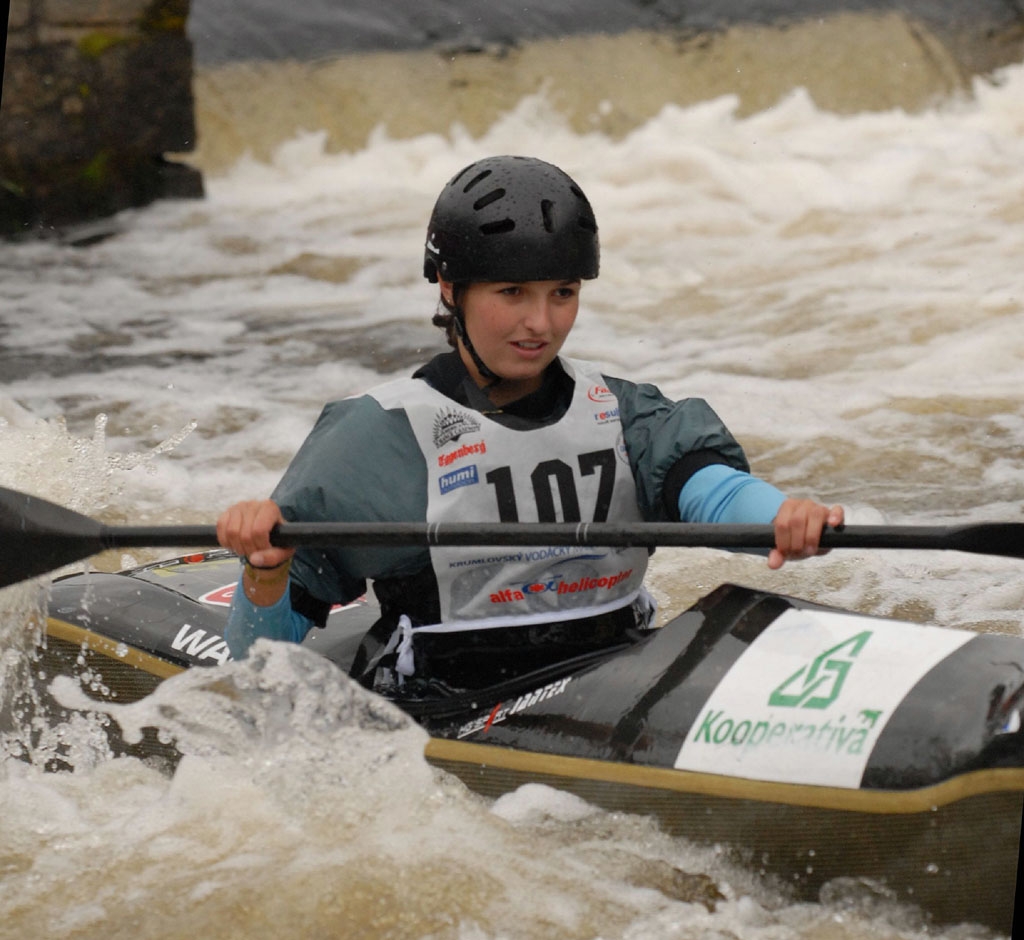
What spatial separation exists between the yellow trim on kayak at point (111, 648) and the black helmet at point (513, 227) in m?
1.05

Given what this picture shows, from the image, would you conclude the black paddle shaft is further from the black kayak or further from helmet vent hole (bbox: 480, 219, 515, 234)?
helmet vent hole (bbox: 480, 219, 515, 234)

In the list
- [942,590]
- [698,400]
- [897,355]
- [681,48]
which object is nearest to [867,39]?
[681,48]

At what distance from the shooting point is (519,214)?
265cm

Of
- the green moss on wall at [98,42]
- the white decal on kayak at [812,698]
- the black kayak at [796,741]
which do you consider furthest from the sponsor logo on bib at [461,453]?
the green moss on wall at [98,42]

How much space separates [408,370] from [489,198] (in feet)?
17.4

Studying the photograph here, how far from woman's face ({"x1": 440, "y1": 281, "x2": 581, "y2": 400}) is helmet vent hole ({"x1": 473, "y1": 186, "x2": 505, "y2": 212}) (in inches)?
5.3

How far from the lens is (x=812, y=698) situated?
2400 mm

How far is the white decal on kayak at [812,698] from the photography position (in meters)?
2.35

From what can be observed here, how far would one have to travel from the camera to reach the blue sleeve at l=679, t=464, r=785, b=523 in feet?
8.52

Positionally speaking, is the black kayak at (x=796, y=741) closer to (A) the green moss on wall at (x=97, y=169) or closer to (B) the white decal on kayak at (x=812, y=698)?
(B) the white decal on kayak at (x=812, y=698)

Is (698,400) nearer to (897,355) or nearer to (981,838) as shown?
(981,838)

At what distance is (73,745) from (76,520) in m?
0.56

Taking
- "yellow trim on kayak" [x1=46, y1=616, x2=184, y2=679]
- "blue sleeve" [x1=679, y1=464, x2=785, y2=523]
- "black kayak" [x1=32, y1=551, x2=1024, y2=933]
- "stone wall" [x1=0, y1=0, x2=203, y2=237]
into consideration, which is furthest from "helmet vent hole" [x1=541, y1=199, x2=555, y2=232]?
"stone wall" [x1=0, y1=0, x2=203, y2=237]

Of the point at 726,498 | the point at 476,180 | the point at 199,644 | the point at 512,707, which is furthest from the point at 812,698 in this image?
the point at 199,644
